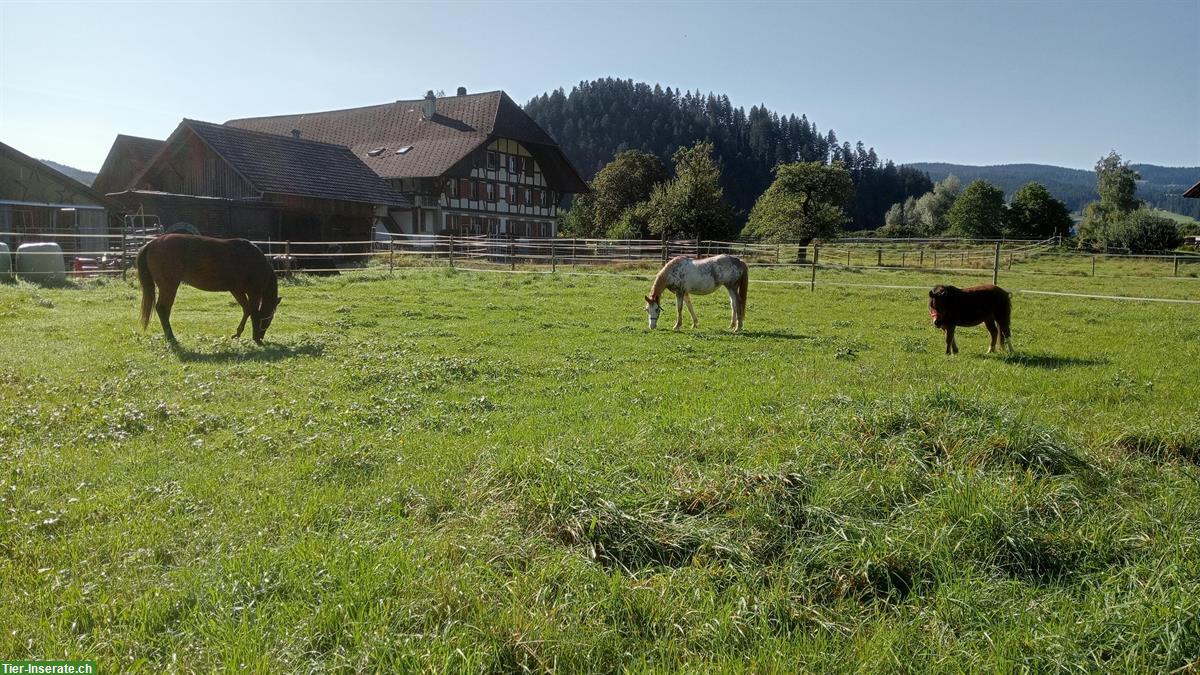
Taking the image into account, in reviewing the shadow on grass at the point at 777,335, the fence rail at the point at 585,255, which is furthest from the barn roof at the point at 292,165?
the shadow on grass at the point at 777,335

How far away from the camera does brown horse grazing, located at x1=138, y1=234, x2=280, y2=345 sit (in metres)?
10.2

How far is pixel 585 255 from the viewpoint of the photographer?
35.3 meters

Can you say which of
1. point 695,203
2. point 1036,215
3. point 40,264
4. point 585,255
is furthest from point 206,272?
point 1036,215

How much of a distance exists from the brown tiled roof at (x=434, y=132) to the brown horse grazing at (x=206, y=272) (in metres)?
31.9

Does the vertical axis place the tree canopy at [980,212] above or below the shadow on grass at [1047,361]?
above

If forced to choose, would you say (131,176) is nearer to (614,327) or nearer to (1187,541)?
(614,327)

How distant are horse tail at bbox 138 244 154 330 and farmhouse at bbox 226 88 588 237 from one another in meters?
29.5

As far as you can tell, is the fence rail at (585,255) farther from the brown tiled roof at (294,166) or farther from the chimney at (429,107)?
the chimney at (429,107)

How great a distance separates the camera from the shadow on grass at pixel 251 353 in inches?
349

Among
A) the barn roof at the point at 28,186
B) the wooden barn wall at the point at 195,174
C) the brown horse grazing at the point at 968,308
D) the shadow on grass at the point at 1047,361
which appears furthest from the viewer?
the wooden barn wall at the point at 195,174

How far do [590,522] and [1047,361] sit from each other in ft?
26.9

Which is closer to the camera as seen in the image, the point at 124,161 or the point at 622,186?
the point at 124,161

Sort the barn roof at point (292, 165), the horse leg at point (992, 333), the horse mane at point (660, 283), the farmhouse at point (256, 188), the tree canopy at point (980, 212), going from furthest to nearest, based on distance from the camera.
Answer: the tree canopy at point (980, 212) < the barn roof at point (292, 165) < the farmhouse at point (256, 188) < the horse mane at point (660, 283) < the horse leg at point (992, 333)

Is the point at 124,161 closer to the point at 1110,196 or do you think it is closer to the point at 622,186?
the point at 622,186
